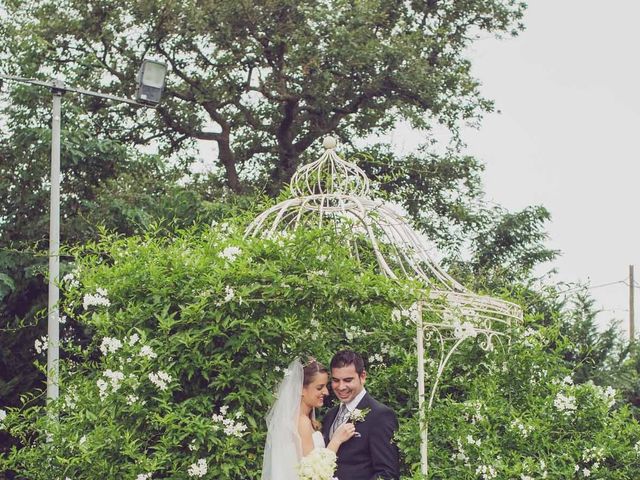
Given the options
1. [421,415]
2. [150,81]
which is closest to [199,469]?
[421,415]

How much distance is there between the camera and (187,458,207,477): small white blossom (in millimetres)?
5609

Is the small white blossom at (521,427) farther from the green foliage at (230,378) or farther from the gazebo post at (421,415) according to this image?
the gazebo post at (421,415)

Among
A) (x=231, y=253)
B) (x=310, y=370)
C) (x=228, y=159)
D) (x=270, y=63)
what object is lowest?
(x=310, y=370)

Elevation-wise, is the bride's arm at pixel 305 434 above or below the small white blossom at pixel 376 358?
below

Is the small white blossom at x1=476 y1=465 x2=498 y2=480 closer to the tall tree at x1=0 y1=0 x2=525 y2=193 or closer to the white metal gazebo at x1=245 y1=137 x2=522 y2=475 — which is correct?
the white metal gazebo at x1=245 y1=137 x2=522 y2=475

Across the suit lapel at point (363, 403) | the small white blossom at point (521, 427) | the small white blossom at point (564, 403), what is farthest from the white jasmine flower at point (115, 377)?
the small white blossom at point (564, 403)

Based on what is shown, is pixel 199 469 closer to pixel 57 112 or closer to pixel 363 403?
pixel 363 403

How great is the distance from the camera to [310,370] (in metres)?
6.16

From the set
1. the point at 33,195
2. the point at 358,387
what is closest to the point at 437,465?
the point at 358,387

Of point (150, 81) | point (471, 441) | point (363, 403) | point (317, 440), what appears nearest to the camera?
point (363, 403)

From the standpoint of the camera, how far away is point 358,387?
18.8 ft

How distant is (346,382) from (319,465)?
49 cm

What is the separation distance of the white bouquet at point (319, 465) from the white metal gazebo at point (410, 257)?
580 millimetres

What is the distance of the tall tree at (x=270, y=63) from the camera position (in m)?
16.7
